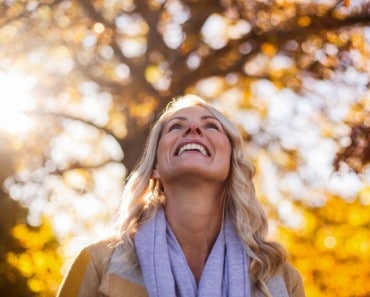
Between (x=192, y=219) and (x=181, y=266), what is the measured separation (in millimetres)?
311

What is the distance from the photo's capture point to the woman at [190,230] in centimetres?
→ 379

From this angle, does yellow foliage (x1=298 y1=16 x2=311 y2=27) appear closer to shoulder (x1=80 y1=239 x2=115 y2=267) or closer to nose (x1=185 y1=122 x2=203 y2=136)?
nose (x1=185 y1=122 x2=203 y2=136)

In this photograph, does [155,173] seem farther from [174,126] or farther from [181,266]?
[181,266]

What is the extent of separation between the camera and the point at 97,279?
12.4ft

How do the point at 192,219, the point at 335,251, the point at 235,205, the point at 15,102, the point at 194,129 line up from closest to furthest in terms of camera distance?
the point at 192,219, the point at 194,129, the point at 235,205, the point at 15,102, the point at 335,251

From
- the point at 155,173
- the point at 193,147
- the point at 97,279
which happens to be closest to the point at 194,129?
the point at 193,147

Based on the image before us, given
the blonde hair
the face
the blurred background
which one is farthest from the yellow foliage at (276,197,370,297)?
the face

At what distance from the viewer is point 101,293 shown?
375cm

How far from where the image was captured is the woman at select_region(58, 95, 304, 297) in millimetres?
3789

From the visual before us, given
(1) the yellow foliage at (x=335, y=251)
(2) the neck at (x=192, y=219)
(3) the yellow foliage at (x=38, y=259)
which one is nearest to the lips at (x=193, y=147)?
(2) the neck at (x=192, y=219)

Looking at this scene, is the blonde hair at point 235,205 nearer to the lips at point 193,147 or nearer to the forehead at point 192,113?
the forehead at point 192,113

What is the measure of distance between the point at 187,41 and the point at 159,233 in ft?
23.2

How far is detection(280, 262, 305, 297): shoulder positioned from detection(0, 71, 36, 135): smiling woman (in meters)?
7.96

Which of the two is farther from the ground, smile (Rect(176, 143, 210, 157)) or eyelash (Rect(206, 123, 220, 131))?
eyelash (Rect(206, 123, 220, 131))
